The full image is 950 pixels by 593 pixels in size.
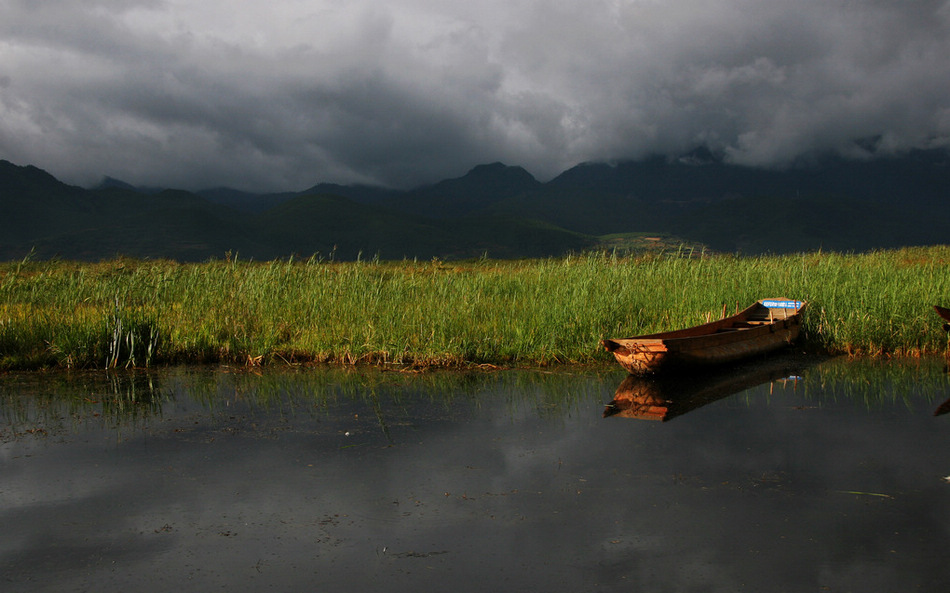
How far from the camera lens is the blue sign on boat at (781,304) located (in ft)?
41.7

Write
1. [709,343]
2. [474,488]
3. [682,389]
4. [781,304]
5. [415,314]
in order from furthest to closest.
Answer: [781,304] → [415,314] → [709,343] → [682,389] → [474,488]

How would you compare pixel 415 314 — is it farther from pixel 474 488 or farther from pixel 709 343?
pixel 474 488

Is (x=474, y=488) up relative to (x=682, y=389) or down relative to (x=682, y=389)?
down

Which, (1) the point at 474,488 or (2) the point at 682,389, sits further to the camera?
(2) the point at 682,389

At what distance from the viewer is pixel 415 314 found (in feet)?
36.7

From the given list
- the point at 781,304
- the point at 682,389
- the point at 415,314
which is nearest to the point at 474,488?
the point at 682,389

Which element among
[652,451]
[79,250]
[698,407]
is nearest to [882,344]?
[698,407]

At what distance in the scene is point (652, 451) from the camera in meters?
6.14

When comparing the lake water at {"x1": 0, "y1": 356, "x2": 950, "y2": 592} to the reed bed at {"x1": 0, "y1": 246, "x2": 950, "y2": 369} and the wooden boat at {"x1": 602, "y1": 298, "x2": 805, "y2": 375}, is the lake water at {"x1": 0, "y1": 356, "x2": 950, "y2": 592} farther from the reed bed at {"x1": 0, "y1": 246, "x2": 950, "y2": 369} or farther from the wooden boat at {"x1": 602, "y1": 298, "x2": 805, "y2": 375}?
the reed bed at {"x1": 0, "y1": 246, "x2": 950, "y2": 369}

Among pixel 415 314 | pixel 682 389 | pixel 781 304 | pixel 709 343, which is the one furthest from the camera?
pixel 781 304

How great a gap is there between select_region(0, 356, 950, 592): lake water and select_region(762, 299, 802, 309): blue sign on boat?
3.99 meters

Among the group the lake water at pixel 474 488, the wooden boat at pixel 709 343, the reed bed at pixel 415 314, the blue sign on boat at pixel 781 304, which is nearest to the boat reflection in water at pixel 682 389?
the lake water at pixel 474 488

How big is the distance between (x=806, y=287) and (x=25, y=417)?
12581 millimetres

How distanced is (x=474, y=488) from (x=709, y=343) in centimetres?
523
